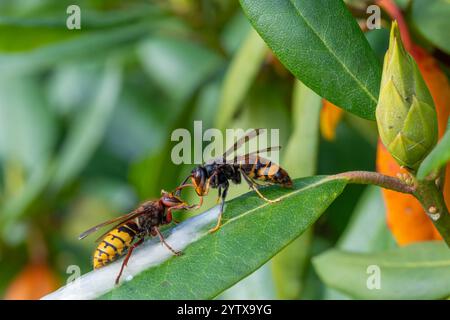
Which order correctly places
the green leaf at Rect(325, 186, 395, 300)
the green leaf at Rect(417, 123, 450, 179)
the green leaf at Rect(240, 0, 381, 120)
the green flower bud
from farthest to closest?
the green leaf at Rect(325, 186, 395, 300) → the green leaf at Rect(240, 0, 381, 120) → the green flower bud → the green leaf at Rect(417, 123, 450, 179)

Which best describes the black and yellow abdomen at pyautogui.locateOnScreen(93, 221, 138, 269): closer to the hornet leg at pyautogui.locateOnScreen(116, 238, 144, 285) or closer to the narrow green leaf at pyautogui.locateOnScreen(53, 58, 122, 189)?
the hornet leg at pyautogui.locateOnScreen(116, 238, 144, 285)

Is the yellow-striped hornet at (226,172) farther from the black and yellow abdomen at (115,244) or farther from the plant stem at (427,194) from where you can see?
the plant stem at (427,194)

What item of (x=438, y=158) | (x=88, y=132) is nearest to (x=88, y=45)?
(x=88, y=132)

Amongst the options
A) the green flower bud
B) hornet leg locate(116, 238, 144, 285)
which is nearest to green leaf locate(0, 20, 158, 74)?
hornet leg locate(116, 238, 144, 285)

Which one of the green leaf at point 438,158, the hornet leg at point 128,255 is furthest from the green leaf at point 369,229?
the green leaf at point 438,158

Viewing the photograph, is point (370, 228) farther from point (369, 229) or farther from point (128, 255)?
point (128, 255)
